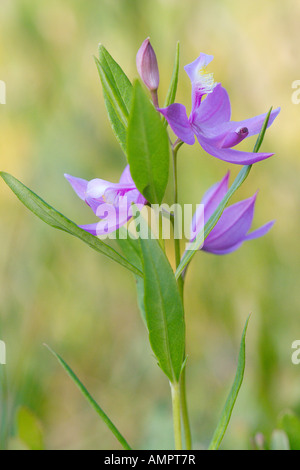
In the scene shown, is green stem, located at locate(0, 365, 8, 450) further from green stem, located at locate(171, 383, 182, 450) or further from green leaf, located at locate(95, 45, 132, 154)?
green leaf, located at locate(95, 45, 132, 154)

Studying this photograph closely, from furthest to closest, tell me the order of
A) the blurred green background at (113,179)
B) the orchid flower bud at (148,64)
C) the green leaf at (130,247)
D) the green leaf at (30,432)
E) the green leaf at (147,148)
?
the blurred green background at (113,179)
the green leaf at (30,432)
the green leaf at (130,247)
the orchid flower bud at (148,64)
the green leaf at (147,148)

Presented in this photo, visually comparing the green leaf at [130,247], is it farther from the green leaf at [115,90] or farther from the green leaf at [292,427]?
the green leaf at [292,427]

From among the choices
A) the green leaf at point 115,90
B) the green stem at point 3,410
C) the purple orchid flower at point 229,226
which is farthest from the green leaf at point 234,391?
the green stem at point 3,410

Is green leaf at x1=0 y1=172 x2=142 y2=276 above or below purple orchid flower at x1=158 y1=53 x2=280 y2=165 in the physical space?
below

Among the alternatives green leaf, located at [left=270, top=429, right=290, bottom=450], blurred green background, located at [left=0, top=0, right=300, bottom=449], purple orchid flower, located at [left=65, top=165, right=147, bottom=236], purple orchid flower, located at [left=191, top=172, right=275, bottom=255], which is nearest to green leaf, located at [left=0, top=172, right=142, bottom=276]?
purple orchid flower, located at [left=65, top=165, right=147, bottom=236]

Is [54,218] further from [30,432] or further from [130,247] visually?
[30,432]

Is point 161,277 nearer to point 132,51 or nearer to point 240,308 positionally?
point 240,308
